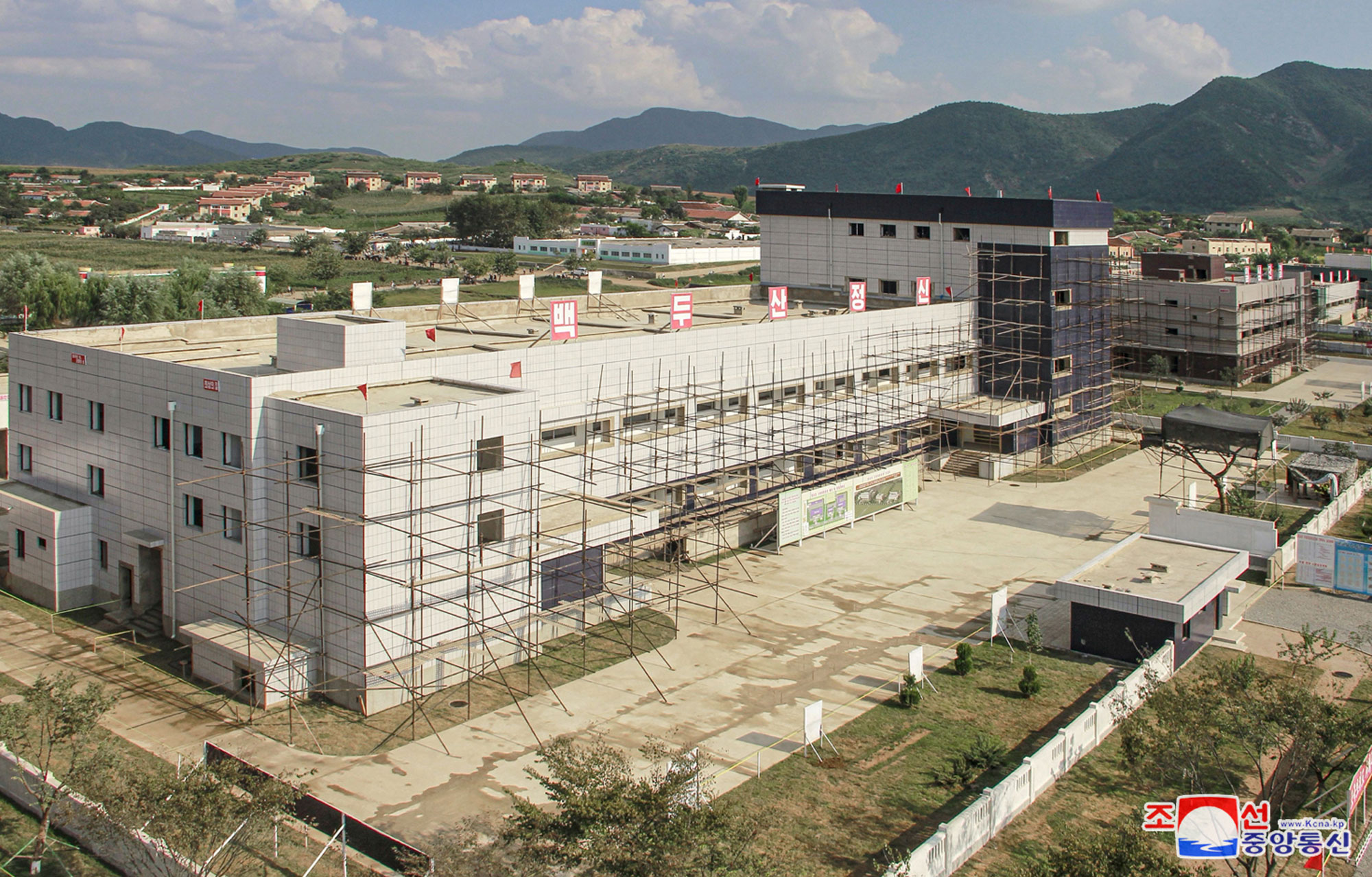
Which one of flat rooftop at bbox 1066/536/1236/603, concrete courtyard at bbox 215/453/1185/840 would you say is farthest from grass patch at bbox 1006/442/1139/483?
flat rooftop at bbox 1066/536/1236/603

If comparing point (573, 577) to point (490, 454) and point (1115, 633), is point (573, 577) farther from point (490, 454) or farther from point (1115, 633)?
point (1115, 633)

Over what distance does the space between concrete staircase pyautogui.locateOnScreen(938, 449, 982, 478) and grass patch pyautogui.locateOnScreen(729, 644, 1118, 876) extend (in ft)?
63.2

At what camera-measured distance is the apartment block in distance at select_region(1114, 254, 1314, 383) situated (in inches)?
2608

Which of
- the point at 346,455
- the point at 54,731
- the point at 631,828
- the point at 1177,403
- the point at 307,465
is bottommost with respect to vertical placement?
the point at 54,731

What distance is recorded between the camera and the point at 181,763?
1992 centimetres

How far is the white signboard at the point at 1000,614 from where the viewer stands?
1100 inches

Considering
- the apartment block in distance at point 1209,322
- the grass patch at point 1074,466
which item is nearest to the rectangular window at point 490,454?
the grass patch at point 1074,466

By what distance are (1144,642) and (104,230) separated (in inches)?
6177

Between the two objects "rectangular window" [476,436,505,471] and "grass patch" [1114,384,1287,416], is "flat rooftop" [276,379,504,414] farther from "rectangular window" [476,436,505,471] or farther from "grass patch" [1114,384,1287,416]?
"grass patch" [1114,384,1287,416]

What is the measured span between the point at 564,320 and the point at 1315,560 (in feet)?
76.5

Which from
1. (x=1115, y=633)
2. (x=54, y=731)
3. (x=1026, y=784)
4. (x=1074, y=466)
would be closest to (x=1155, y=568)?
(x=1115, y=633)

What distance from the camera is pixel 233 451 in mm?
A: 26047

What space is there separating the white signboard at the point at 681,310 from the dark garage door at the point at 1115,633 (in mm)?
15821

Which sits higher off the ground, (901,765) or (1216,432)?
(1216,432)
